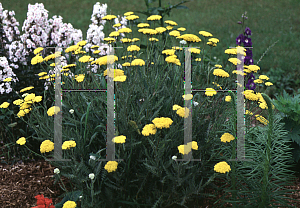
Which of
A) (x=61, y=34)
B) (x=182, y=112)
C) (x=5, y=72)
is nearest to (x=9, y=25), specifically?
(x=61, y=34)

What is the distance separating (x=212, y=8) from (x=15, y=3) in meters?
7.16

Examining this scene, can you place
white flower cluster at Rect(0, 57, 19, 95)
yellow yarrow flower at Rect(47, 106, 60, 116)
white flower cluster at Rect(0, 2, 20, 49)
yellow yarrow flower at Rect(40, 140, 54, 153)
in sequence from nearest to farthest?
yellow yarrow flower at Rect(40, 140, 54, 153) < yellow yarrow flower at Rect(47, 106, 60, 116) < white flower cluster at Rect(0, 57, 19, 95) < white flower cluster at Rect(0, 2, 20, 49)

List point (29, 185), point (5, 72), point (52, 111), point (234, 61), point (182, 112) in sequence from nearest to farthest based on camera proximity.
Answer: point (182, 112) → point (52, 111) → point (234, 61) → point (29, 185) → point (5, 72)

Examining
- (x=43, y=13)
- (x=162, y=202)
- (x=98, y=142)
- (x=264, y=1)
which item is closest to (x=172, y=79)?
(x=98, y=142)

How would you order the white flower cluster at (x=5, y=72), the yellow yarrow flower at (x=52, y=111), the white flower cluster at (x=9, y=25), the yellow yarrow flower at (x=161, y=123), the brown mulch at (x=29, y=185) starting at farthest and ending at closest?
the white flower cluster at (x=9, y=25) → the white flower cluster at (x=5, y=72) → the brown mulch at (x=29, y=185) → the yellow yarrow flower at (x=52, y=111) → the yellow yarrow flower at (x=161, y=123)

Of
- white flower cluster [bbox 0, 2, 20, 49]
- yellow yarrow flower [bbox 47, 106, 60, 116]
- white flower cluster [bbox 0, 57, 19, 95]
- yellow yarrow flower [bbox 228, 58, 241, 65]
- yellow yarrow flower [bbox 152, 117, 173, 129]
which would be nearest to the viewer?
yellow yarrow flower [bbox 152, 117, 173, 129]

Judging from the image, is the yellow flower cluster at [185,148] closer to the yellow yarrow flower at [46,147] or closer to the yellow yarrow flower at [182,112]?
the yellow yarrow flower at [182,112]

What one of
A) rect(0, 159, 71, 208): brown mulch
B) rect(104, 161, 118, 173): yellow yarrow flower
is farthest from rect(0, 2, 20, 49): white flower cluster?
rect(104, 161, 118, 173): yellow yarrow flower

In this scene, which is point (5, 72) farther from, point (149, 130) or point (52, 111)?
point (149, 130)

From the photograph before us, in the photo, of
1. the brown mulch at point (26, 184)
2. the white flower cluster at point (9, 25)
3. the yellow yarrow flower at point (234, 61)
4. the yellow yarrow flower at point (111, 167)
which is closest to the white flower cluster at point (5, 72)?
the white flower cluster at point (9, 25)

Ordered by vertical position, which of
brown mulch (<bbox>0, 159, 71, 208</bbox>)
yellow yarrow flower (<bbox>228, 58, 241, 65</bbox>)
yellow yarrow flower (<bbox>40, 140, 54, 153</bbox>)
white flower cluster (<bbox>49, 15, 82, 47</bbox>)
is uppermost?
white flower cluster (<bbox>49, 15, 82, 47</bbox>)

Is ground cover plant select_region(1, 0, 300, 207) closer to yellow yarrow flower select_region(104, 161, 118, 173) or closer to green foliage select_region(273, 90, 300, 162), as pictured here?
yellow yarrow flower select_region(104, 161, 118, 173)

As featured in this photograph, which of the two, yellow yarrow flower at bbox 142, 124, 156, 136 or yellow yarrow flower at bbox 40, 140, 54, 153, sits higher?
yellow yarrow flower at bbox 142, 124, 156, 136

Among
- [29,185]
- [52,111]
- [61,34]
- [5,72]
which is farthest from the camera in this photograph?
[61,34]
